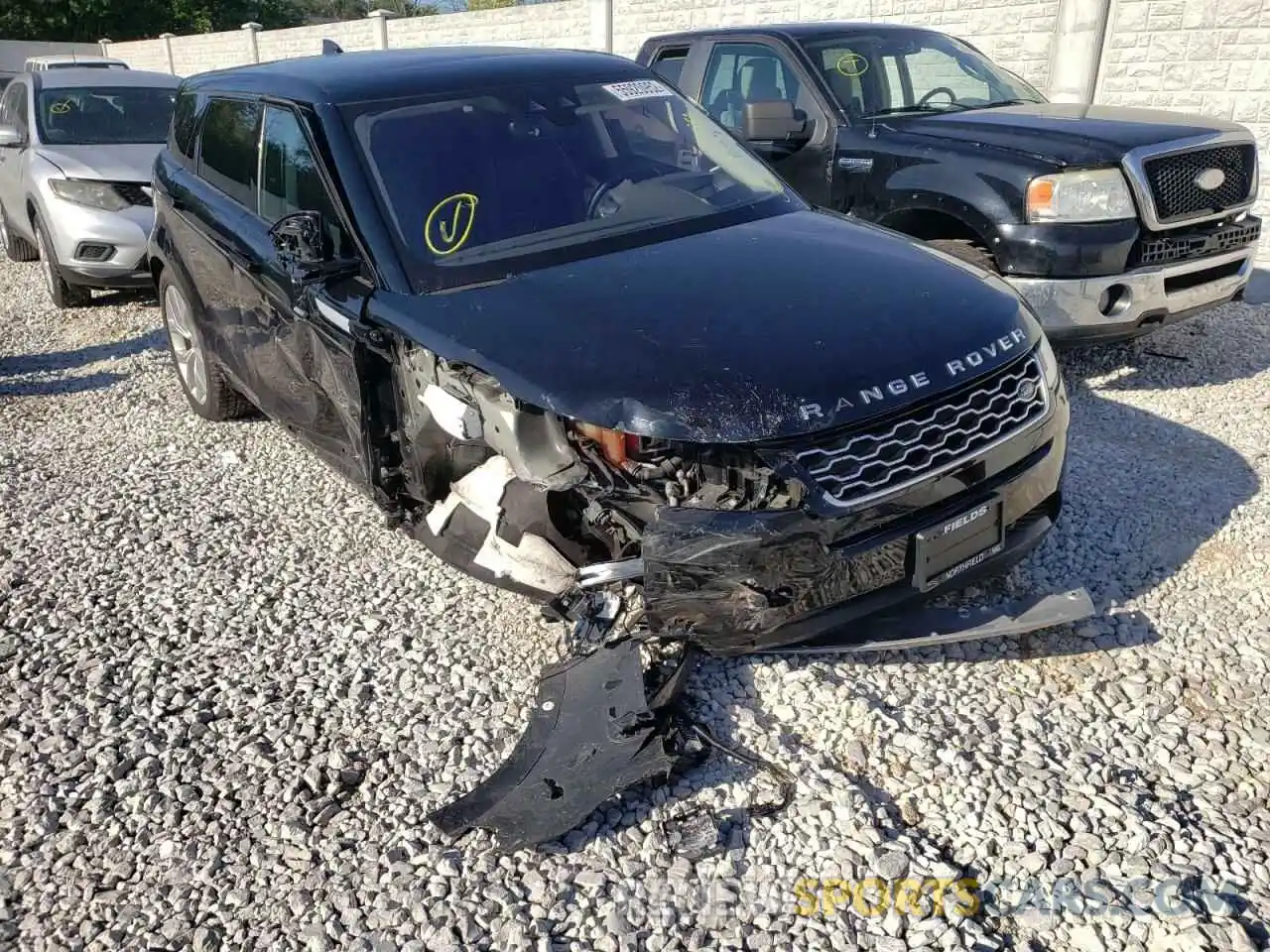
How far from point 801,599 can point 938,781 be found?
633 millimetres

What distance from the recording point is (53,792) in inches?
112

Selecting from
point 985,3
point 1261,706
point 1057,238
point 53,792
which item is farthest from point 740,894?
point 985,3

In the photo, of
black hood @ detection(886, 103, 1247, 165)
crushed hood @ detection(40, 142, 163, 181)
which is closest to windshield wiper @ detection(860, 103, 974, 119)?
black hood @ detection(886, 103, 1247, 165)

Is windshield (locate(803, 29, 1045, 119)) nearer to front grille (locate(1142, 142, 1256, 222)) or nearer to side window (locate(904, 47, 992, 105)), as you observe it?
side window (locate(904, 47, 992, 105))

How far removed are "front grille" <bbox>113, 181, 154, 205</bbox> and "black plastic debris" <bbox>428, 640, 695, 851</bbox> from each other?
6.43 metres

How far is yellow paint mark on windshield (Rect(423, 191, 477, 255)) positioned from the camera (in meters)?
3.40

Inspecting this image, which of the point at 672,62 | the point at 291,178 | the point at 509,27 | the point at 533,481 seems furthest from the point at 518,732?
the point at 509,27

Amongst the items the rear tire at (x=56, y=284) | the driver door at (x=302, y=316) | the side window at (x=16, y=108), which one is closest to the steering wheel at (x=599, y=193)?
the driver door at (x=302, y=316)

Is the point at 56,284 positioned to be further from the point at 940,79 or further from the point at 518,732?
the point at 518,732

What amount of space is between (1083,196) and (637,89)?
95.0 inches

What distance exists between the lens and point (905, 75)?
20.6 feet

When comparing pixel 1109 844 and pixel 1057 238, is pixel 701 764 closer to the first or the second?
pixel 1109 844

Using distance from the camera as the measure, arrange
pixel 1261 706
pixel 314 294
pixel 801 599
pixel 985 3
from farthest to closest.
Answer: pixel 985 3 < pixel 314 294 < pixel 1261 706 < pixel 801 599

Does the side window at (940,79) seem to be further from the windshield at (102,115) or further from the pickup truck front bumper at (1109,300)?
the windshield at (102,115)
